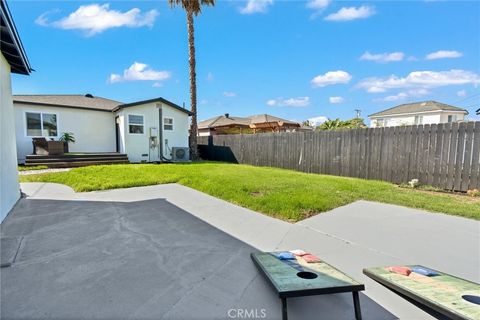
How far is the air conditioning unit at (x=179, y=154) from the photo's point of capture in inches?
583

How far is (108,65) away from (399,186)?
53.1 ft

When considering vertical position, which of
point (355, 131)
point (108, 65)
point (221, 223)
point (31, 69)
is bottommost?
point (221, 223)

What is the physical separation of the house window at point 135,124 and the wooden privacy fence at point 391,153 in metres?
7.23

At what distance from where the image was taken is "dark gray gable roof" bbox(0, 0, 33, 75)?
3.68m

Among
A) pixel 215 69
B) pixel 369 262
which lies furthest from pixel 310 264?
pixel 215 69

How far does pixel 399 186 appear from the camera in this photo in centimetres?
700

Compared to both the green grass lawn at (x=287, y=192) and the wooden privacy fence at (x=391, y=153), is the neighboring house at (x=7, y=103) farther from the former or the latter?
the wooden privacy fence at (x=391, y=153)

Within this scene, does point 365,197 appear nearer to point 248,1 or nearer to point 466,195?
point 466,195

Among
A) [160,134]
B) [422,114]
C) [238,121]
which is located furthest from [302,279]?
[422,114]

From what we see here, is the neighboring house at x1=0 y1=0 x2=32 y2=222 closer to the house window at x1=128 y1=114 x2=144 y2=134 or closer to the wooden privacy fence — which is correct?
the house window at x1=128 y1=114 x2=144 y2=134

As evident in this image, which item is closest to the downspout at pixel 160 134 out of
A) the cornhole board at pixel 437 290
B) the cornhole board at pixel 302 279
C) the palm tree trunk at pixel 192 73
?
the palm tree trunk at pixel 192 73

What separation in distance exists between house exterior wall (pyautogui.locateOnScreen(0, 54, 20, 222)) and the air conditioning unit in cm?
954

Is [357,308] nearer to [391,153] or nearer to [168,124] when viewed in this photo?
[391,153]

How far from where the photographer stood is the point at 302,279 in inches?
79.7
